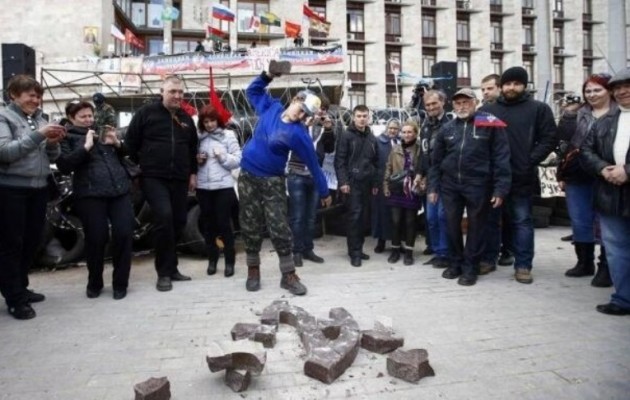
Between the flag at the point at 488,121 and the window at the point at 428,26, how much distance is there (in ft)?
129

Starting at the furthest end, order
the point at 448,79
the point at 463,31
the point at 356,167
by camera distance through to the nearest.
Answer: the point at 463,31
the point at 448,79
the point at 356,167

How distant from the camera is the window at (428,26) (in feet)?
136

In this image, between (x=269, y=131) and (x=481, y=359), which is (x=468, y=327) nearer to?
(x=481, y=359)

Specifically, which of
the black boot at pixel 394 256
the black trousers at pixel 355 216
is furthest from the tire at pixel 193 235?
the black boot at pixel 394 256

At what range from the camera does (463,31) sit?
42781 millimetres

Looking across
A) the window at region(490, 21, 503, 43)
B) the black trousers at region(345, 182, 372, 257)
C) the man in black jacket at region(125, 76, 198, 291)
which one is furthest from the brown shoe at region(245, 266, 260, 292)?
the window at region(490, 21, 503, 43)

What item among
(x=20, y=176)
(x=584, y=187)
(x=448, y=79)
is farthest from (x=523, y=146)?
(x=20, y=176)

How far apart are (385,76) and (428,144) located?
34872 millimetres

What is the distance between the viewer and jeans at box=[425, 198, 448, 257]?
18.9 ft

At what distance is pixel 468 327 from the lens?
363cm

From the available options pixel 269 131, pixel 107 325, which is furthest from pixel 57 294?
pixel 269 131

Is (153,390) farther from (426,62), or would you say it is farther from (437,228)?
(426,62)

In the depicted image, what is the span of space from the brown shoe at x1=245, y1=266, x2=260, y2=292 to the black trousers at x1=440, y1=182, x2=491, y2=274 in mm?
2016

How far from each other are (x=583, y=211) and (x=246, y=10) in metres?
32.8
